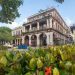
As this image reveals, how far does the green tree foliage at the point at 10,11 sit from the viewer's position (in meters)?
29.6

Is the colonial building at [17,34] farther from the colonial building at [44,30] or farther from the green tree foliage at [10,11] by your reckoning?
the green tree foliage at [10,11]

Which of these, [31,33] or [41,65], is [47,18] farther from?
[41,65]

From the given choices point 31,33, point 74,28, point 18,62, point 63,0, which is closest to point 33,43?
point 31,33

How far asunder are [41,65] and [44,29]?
48.1 m

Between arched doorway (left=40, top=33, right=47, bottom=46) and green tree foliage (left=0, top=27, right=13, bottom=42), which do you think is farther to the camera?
green tree foliage (left=0, top=27, right=13, bottom=42)

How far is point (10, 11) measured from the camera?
100.0 ft

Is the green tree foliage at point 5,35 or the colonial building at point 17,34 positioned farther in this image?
the green tree foliage at point 5,35

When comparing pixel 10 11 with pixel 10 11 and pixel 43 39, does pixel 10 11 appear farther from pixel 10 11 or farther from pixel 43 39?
pixel 43 39

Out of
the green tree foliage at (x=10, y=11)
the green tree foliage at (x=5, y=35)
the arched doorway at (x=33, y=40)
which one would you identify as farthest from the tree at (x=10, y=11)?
the green tree foliage at (x=5, y=35)

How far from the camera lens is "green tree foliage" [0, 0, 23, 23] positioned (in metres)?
29.6

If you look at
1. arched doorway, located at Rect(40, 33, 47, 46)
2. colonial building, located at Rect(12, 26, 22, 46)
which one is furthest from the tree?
colonial building, located at Rect(12, 26, 22, 46)

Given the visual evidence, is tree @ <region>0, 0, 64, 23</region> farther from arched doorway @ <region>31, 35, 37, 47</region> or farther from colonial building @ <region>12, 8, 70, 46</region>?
arched doorway @ <region>31, 35, 37, 47</region>

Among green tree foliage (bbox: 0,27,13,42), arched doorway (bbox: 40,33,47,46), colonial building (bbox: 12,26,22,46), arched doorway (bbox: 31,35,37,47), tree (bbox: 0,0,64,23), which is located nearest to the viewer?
tree (bbox: 0,0,64,23)

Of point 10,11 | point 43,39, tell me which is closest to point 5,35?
point 43,39
